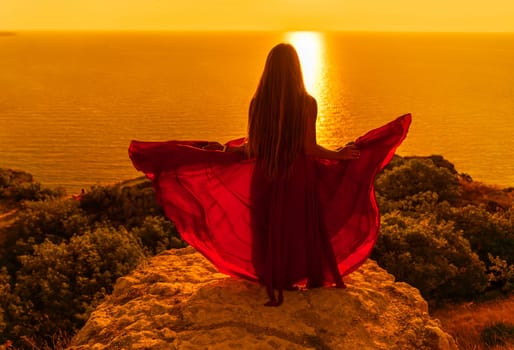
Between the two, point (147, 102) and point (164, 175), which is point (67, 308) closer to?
point (164, 175)

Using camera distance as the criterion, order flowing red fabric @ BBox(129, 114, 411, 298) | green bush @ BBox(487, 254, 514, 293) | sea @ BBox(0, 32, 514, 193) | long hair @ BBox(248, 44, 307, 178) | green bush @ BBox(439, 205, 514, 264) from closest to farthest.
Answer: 1. long hair @ BBox(248, 44, 307, 178)
2. flowing red fabric @ BBox(129, 114, 411, 298)
3. green bush @ BBox(487, 254, 514, 293)
4. green bush @ BBox(439, 205, 514, 264)
5. sea @ BBox(0, 32, 514, 193)

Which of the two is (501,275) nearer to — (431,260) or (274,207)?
(431,260)

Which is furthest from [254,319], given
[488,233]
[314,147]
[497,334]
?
[488,233]

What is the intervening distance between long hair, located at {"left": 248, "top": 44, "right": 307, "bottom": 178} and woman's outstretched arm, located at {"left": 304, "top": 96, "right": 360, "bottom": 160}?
0.07 meters

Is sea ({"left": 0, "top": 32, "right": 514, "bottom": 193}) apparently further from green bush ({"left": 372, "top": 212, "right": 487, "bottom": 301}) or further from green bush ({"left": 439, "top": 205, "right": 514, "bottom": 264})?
green bush ({"left": 372, "top": 212, "right": 487, "bottom": 301})

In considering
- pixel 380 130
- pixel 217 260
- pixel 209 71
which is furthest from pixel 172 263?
pixel 209 71

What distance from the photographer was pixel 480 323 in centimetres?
1135

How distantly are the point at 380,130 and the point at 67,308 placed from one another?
9.36 m

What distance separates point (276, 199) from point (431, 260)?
9270 mm

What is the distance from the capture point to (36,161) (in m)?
46.7

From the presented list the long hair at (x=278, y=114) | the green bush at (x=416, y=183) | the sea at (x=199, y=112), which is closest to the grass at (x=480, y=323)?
the long hair at (x=278, y=114)

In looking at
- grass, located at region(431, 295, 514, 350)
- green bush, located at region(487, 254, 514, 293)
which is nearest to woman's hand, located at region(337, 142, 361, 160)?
grass, located at region(431, 295, 514, 350)

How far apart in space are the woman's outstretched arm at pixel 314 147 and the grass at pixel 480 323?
505 cm

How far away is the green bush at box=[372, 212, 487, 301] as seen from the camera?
1334 centimetres
